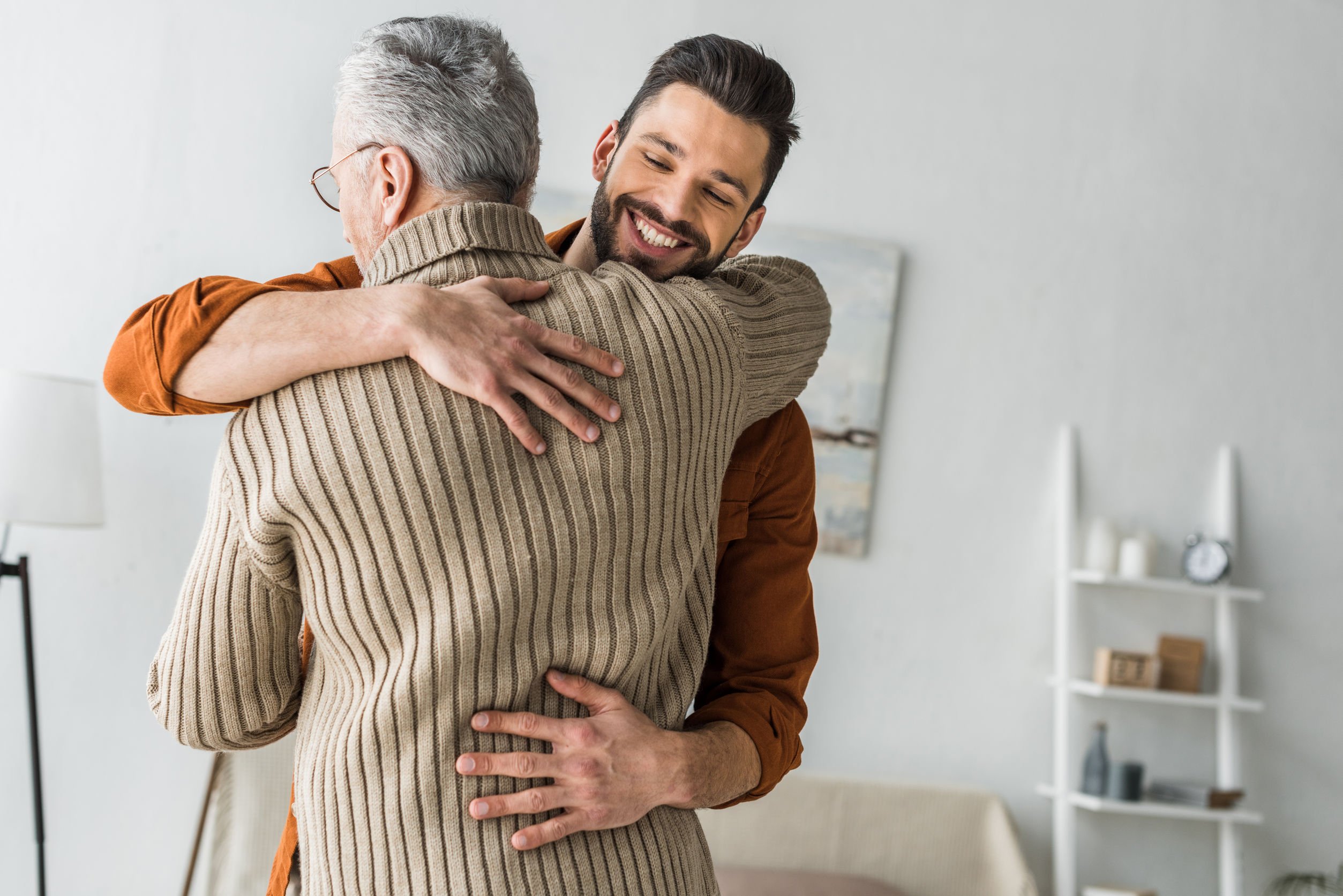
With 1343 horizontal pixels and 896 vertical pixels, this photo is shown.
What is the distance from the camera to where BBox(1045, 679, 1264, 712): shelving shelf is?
3301 millimetres

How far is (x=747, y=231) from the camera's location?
4.43 feet

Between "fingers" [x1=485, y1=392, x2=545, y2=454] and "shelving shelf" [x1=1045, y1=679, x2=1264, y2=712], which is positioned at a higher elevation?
"fingers" [x1=485, y1=392, x2=545, y2=454]

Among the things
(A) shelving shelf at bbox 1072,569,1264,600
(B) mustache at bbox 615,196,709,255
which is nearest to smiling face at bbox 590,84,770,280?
(B) mustache at bbox 615,196,709,255

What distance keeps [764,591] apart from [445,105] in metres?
0.62

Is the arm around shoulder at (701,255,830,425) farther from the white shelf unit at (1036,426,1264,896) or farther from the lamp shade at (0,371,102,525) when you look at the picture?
the white shelf unit at (1036,426,1264,896)

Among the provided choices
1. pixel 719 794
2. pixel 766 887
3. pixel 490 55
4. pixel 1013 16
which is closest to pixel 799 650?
pixel 719 794

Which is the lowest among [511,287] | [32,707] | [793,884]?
[793,884]

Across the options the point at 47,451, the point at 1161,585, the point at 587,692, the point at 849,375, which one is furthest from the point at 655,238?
the point at 1161,585

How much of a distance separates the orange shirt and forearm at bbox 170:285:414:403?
224 mm

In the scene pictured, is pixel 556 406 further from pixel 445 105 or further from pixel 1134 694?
pixel 1134 694

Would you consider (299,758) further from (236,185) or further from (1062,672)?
(1062,672)

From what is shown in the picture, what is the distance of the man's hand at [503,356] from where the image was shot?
2.57 ft

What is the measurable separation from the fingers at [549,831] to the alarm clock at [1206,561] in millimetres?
3164

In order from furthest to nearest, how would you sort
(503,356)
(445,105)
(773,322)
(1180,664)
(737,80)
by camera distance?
(1180,664)
(737,80)
(773,322)
(445,105)
(503,356)
